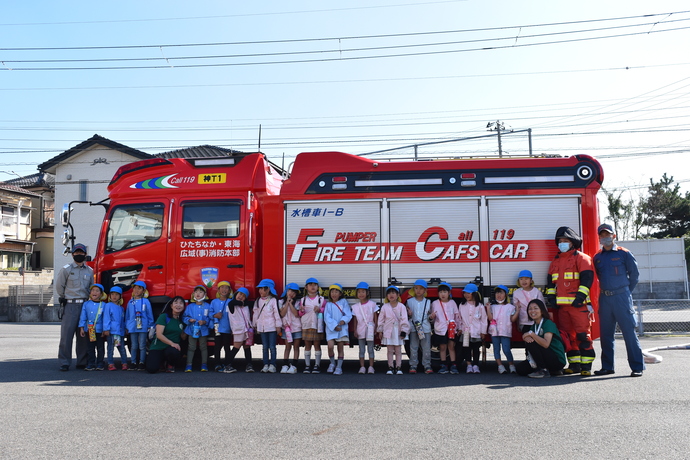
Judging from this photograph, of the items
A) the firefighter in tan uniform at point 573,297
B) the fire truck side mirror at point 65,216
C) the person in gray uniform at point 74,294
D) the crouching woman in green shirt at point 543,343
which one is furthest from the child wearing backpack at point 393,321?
the fire truck side mirror at point 65,216

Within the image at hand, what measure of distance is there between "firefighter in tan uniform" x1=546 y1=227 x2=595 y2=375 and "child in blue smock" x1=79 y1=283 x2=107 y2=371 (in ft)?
23.1

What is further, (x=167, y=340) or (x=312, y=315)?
(x=167, y=340)

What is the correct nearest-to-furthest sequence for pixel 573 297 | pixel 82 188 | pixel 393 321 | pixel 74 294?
pixel 573 297 → pixel 393 321 → pixel 74 294 → pixel 82 188

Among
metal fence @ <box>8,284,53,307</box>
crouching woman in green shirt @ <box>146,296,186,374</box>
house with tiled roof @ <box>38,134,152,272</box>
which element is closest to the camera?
crouching woman in green shirt @ <box>146,296,186,374</box>

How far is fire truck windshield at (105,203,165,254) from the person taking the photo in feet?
31.7

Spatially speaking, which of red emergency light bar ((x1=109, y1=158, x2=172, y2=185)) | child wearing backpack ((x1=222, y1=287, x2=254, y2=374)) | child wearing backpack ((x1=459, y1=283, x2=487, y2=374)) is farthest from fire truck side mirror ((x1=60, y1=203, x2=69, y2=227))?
child wearing backpack ((x1=459, y1=283, x2=487, y2=374))

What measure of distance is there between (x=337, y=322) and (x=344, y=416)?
2.95 metres

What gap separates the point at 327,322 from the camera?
8648mm

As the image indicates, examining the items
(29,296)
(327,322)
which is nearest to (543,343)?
(327,322)

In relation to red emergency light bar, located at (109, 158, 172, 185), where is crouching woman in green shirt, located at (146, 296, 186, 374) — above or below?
below

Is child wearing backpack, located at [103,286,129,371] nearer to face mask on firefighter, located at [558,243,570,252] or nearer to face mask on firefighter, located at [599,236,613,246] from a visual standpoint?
face mask on firefighter, located at [558,243,570,252]

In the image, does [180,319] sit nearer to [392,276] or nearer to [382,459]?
[392,276]

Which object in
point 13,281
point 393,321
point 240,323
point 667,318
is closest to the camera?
point 393,321

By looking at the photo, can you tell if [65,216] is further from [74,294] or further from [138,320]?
[138,320]
